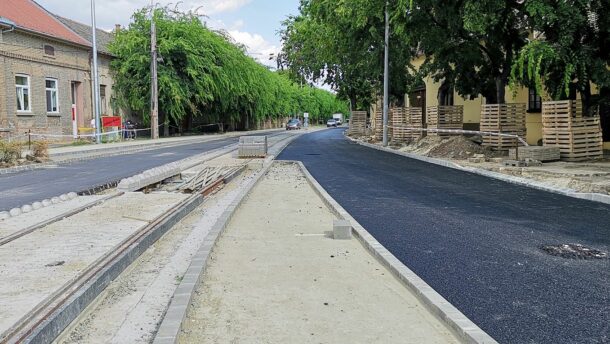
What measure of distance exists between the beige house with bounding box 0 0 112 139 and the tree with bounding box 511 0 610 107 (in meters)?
24.2

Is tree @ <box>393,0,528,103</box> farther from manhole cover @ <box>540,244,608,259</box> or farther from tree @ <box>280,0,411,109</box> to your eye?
manhole cover @ <box>540,244,608,259</box>

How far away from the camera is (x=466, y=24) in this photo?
16.5 meters

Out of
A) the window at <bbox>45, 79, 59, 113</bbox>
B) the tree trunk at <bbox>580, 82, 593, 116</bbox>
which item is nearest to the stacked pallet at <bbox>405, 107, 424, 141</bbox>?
the tree trunk at <bbox>580, 82, 593, 116</bbox>

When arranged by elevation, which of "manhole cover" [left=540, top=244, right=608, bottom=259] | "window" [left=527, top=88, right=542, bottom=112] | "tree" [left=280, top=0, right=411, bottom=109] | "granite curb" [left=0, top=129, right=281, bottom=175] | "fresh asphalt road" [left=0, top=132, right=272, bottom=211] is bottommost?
"manhole cover" [left=540, top=244, right=608, bottom=259]

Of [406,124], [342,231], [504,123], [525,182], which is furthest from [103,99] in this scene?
[342,231]

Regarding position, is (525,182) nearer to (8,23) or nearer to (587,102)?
(587,102)

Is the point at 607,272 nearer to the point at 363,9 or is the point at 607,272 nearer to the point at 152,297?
the point at 152,297

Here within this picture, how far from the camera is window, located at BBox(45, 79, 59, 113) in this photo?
31.6 meters

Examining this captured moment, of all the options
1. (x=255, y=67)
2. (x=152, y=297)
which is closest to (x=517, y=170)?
(x=152, y=297)

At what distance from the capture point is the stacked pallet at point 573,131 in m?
16.5

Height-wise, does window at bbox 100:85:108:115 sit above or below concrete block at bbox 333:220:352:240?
above

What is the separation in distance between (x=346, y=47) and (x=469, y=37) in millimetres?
7639

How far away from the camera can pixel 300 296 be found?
5.12 metres

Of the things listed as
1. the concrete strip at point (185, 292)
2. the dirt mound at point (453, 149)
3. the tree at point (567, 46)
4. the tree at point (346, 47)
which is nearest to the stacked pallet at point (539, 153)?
the tree at point (567, 46)
